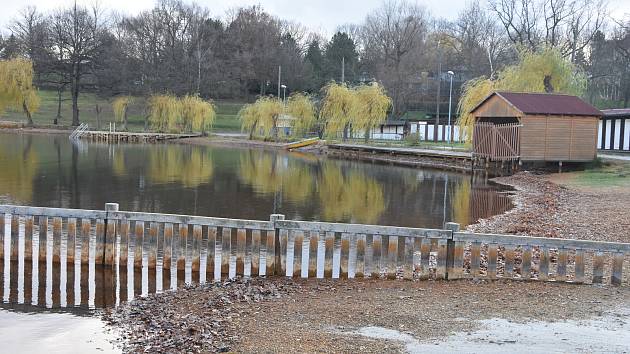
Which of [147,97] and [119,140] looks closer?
[119,140]

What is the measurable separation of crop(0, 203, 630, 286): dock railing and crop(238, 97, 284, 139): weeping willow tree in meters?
55.8

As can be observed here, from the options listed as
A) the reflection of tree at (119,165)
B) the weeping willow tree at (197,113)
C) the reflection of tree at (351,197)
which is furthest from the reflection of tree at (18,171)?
the weeping willow tree at (197,113)

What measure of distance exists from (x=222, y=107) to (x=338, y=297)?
87611 mm

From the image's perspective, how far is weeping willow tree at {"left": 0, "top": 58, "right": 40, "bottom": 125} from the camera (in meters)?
75.7

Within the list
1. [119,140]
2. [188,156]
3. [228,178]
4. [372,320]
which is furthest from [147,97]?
[372,320]

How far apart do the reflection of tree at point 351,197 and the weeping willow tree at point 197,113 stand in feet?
127

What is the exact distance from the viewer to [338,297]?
10.4 metres

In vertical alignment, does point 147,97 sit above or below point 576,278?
above

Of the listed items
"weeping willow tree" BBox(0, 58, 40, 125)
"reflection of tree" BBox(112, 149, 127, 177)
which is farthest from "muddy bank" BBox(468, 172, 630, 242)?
"weeping willow tree" BBox(0, 58, 40, 125)

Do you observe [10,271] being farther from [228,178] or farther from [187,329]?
[228,178]

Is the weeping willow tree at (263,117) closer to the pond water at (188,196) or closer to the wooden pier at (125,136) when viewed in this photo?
the wooden pier at (125,136)

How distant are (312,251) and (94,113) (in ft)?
277

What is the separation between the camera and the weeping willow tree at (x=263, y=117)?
69.4 metres

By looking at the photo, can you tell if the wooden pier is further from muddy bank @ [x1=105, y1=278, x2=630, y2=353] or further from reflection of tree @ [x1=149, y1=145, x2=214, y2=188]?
muddy bank @ [x1=105, y1=278, x2=630, y2=353]
